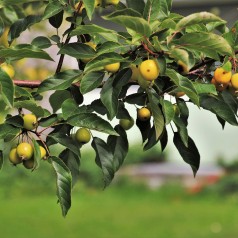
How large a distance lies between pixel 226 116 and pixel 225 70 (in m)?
0.13

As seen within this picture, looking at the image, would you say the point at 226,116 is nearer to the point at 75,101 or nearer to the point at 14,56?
the point at 75,101

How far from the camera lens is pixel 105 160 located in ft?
5.28

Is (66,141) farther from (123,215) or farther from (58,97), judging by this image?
(123,215)

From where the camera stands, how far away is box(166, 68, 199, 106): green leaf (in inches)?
53.7

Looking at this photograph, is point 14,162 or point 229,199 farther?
point 229,199

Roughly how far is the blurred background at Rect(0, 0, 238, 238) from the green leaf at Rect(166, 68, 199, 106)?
12.5ft

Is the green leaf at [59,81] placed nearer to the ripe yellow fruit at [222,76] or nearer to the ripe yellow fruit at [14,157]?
the ripe yellow fruit at [14,157]

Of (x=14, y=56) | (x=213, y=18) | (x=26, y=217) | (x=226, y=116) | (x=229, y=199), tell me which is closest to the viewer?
(x=213, y=18)

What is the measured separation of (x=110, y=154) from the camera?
162cm

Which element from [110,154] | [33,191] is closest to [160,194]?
[33,191]

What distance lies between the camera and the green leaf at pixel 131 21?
128cm

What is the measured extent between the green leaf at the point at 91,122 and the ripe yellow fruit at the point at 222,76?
256 millimetres

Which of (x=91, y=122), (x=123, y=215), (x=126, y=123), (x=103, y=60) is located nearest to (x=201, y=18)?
(x=103, y=60)

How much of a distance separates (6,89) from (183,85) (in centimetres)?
35
